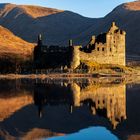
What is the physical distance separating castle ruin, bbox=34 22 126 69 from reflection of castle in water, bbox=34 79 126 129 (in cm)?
2842

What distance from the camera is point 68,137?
3356cm

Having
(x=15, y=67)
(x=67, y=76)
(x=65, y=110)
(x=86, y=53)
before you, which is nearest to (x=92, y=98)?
(x=65, y=110)

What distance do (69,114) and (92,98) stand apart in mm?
12220

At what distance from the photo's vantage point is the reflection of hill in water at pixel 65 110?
126 feet

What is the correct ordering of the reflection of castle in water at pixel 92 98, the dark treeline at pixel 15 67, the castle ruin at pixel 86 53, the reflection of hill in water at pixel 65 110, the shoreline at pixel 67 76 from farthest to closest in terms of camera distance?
the dark treeline at pixel 15 67, the castle ruin at pixel 86 53, the shoreline at pixel 67 76, the reflection of castle in water at pixel 92 98, the reflection of hill in water at pixel 65 110

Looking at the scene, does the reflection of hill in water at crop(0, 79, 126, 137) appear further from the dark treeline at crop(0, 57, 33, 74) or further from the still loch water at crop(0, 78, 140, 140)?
the dark treeline at crop(0, 57, 33, 74)

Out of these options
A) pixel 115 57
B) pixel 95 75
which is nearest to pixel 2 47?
pixel 115 57

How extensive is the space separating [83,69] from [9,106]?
4912cm

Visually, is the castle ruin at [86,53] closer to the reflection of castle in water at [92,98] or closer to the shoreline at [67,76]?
the shoreline at [67,76]

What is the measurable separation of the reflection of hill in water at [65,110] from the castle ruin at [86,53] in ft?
103

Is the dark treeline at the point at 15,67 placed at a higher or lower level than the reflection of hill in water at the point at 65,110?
higher

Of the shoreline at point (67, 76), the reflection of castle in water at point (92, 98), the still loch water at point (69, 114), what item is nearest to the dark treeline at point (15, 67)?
the shoreline at point (67, 76)

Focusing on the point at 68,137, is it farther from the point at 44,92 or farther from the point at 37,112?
the point at 44,92

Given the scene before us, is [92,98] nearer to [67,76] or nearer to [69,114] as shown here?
[69,114]
